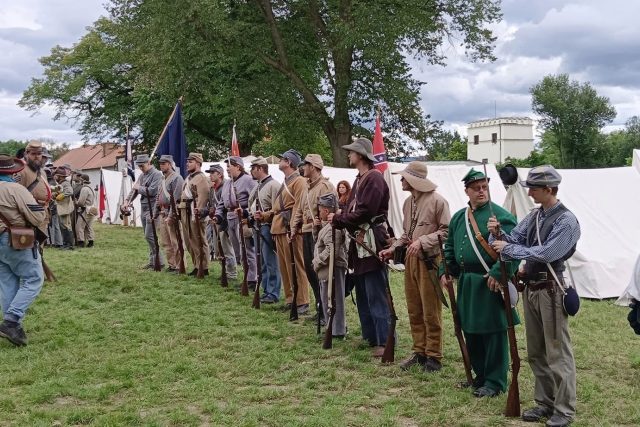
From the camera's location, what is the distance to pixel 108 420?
4.72m

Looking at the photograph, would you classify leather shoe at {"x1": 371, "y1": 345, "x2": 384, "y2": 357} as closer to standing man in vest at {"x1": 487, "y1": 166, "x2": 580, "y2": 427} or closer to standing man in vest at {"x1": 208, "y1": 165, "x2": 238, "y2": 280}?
standing man in vest at {"x1": 487, "y1": 166, "x2": 580, "y2": 427}

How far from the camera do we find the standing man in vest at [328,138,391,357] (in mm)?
6285

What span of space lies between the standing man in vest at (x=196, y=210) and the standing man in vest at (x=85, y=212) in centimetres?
566

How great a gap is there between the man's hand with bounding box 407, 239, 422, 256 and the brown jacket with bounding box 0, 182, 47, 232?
379cm

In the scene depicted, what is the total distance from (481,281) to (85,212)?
13034 millimetres

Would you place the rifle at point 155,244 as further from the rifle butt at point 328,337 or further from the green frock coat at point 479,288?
the green frock coat at point 479,288

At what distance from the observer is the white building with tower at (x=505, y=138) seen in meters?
75.4

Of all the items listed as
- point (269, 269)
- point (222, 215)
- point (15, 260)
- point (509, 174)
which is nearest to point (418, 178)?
point (509, 174)

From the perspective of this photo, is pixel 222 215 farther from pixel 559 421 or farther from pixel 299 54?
pixel 299 54

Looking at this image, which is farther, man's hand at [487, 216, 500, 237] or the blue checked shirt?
man's hand at [487, 216, 500, 237]

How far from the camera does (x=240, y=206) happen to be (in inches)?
393

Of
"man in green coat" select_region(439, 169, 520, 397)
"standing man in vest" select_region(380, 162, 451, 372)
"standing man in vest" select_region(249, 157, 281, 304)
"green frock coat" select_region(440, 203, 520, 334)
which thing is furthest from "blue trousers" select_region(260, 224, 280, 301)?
"green frock coat" select_region(440, 203, 520, 334)

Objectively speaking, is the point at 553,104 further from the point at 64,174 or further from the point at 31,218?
the point at 31,218

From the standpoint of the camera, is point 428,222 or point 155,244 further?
point 155,244
